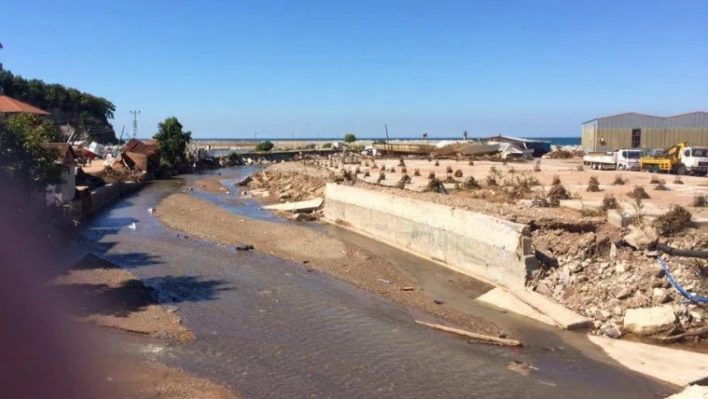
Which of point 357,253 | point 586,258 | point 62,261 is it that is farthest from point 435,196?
point 62,261

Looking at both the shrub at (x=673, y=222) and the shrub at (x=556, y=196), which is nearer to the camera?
the shrub at (x=673, y=222)

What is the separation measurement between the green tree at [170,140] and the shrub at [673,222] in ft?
185

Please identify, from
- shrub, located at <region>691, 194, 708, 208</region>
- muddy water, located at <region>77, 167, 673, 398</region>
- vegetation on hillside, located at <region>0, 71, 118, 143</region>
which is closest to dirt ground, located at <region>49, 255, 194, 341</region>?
muddy water, located at <region>77, 167, 673, 398</region>

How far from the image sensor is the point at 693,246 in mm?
15039

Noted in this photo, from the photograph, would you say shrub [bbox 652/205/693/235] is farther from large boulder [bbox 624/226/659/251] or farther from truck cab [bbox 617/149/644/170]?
truck cab [bbox 617/149/644/170]

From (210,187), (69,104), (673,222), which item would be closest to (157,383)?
(673,222)

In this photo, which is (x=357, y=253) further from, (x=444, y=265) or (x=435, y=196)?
(x=435, y=196)

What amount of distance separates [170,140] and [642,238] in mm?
59206

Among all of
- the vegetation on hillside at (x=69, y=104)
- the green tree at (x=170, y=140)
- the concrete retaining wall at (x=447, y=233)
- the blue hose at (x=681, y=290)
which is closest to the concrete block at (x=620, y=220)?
the blue hose at (x=681, y=290)

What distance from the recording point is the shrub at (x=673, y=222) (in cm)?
1625

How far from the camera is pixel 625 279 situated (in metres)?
14.0

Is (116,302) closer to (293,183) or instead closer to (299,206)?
(299,206)

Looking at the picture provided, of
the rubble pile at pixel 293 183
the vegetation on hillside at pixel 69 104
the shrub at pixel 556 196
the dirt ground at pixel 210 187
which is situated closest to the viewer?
the shrub at pixel 556 196

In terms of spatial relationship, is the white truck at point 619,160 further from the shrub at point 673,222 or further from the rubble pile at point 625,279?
the rubble pile at point 625,279
